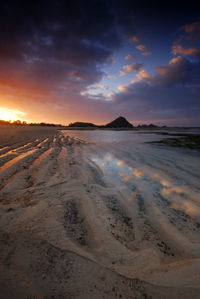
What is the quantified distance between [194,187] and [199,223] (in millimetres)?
1409

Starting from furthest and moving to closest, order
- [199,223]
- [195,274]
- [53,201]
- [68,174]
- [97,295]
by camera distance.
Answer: [68,174]
[53,201]
[199,223]
[195,274]
[97,295]

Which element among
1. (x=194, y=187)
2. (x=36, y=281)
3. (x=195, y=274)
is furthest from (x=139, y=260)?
(x=194, y=187)

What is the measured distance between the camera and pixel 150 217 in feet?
6.91

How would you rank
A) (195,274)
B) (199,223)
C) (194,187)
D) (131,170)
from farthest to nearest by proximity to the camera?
(131,170)
(194,187)
(199,223)
(195,274)

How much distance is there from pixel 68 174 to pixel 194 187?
3395 mm

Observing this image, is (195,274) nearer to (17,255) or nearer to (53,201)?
(17,255)

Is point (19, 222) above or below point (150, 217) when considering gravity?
above

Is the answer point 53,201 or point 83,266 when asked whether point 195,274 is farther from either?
point 53,201

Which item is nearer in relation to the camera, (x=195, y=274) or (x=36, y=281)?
(x=36, y=281)

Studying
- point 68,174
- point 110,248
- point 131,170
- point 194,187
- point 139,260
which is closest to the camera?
point 139,260

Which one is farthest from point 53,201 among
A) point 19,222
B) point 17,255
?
point 17,255

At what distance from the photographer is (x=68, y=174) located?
3.72 m

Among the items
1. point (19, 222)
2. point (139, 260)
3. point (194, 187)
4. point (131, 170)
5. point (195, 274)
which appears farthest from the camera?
point (131, 170)

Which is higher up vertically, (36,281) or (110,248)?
(36,281)
